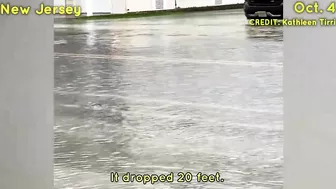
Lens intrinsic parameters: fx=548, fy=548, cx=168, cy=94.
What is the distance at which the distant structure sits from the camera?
2.57 meters

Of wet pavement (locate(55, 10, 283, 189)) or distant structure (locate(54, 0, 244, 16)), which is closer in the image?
wet pavement (locate(55, 10, 283, 189))

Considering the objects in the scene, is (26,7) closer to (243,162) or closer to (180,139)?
(180,139)

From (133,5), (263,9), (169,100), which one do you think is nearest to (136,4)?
(133,5)

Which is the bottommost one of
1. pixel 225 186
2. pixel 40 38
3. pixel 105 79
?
pixel 225 186

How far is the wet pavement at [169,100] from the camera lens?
7.75ft

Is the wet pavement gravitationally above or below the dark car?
below

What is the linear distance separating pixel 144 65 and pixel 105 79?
196 mm

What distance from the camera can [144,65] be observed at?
2596 mm

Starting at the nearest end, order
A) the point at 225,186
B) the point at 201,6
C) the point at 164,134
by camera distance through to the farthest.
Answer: the point at 225,186 < the point at 164,134 < the point at 201,6

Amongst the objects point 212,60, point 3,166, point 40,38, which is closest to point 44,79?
point 40,38

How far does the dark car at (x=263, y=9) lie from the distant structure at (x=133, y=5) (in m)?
0.05

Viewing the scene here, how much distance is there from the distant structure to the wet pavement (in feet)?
0.18

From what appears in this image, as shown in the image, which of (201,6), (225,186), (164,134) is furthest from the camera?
(201,6)

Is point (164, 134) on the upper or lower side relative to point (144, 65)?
lower
